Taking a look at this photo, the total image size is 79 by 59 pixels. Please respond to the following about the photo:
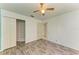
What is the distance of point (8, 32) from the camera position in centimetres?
530

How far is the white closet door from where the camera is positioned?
5.04 metres

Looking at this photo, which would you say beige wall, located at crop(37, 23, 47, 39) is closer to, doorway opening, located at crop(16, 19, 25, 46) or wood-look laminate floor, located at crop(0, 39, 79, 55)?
→ doorway opening, located at crop(16, 19, 25, 46)

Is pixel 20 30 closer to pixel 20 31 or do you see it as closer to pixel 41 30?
pixel 20 31

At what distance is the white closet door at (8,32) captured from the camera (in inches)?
198

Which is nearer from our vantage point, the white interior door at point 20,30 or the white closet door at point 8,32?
the white closet door at point 8,32

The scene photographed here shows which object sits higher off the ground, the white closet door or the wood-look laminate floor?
the white closet door

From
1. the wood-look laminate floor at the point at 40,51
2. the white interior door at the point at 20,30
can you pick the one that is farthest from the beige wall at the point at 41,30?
the wood-look laminate floor at the point at 40,51

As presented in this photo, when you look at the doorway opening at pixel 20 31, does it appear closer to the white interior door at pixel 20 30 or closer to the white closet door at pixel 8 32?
the white interior door at pixel 20 30

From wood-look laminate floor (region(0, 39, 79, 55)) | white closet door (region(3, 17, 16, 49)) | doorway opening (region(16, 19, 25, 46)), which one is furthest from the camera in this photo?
doorway opening (region(16, 19, 25, 46))

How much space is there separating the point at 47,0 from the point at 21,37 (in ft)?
22.0

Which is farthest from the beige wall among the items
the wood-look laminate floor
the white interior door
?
the wood-look laminate floor

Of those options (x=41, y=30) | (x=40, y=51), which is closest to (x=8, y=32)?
(x=40, y=51)

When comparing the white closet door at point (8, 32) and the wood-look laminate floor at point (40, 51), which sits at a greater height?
the white closet door at point (8, 32)

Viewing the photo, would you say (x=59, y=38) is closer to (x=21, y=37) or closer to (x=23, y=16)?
(x=23, y=16)
